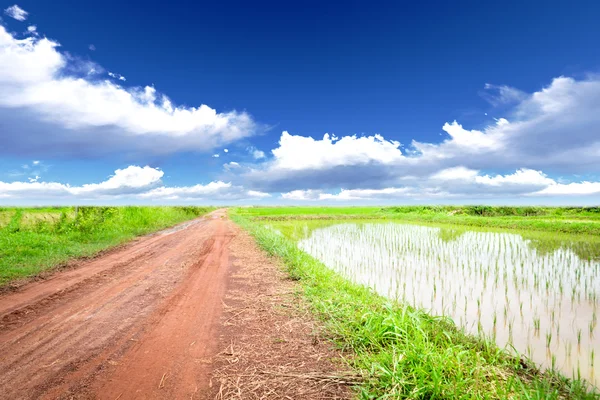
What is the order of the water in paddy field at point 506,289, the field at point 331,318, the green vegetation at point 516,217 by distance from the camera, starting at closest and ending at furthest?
the field at point 331,318 → the water in paddy field at point 506,289 → the green vegetation at point 516,217

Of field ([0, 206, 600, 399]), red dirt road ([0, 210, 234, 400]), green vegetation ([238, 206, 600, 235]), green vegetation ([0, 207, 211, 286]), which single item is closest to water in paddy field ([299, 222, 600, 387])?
field ([0, 206, 600, 399])

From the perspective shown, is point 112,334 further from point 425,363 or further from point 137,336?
point 425,363

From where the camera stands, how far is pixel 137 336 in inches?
189

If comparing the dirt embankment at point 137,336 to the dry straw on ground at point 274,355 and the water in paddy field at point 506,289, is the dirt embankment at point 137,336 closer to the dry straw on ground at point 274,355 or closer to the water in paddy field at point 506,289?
the dry straw on ground at point 274,355

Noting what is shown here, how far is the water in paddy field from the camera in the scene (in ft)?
17.6

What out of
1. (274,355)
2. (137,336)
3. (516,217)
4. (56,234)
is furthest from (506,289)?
(516,217)

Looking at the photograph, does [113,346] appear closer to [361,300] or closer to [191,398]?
[191,398]

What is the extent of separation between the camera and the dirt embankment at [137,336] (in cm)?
352

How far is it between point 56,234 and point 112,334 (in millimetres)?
13770

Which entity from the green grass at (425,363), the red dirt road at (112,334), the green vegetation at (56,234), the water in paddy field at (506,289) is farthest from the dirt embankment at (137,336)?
the water in paddy field at (506,289)

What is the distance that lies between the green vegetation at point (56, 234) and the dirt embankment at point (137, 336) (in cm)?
175

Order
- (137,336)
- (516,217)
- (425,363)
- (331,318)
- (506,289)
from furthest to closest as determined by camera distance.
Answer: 1. (516,217)
2. (506,289)
3. (331,318)
4. (137,336)
5. (425,363)

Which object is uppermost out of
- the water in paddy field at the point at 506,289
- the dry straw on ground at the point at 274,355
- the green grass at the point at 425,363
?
the green grass at the point at 425,363

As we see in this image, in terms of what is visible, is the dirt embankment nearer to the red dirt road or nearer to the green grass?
the red dirt road
